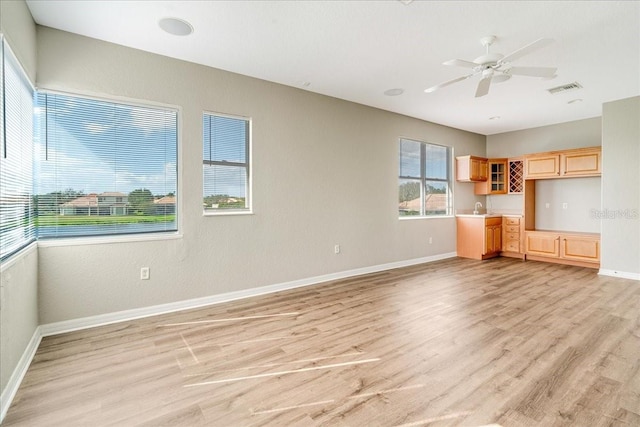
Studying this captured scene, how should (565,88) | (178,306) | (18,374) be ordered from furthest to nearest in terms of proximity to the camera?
(565,88), (178,306), (18,374)

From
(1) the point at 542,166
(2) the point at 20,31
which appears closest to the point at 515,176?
(1) the point at 542,166

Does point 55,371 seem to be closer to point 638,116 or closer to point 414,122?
point 414,122

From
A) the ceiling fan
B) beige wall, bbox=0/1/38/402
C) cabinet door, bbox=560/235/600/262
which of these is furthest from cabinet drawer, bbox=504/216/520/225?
beige wall, bbox=0/1/38/402

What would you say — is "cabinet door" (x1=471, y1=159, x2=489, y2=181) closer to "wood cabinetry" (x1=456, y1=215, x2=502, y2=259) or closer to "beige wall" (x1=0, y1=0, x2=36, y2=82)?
"wood cabinetry" (x1=456, y1=215, x2=502, y2=259)

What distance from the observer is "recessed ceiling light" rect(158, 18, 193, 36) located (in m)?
2.89

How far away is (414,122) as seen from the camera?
6266mm

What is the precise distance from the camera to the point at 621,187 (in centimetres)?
510

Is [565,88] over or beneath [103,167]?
over

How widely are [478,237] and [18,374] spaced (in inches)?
281

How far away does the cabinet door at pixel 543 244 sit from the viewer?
6.20 m

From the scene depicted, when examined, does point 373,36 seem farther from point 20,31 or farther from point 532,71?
point 20,31

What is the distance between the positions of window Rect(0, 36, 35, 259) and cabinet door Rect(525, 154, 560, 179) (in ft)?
25.8

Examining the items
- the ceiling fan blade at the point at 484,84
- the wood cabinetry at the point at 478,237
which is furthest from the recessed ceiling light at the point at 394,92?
the wood cabinetry at the point at 478,237

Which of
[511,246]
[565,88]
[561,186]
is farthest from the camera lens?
[511,246]
